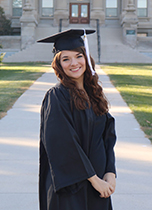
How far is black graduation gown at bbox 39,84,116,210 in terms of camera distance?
243 centimetres

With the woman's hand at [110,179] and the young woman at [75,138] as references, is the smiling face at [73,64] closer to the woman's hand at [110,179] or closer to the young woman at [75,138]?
the young woman at [75,138]

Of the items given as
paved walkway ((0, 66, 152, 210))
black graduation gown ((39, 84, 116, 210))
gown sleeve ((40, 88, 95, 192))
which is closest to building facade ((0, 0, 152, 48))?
paved walkway ((0, 66, 152, 210))

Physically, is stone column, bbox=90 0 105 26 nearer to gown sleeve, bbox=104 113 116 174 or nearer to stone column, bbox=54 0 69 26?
stone column, bbox=54 0 69 26

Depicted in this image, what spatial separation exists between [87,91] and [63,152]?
1.92 ft

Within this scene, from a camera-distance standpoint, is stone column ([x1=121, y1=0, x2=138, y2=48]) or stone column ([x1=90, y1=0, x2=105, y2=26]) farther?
stone column ([x1=90, y1=0, x2=105, y2=26])

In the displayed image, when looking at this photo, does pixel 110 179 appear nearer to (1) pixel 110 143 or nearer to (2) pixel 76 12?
(1) pixel 110 143

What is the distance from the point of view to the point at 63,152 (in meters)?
2.43

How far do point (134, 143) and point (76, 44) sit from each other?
4.31m

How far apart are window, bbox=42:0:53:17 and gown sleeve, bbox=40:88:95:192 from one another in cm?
3770

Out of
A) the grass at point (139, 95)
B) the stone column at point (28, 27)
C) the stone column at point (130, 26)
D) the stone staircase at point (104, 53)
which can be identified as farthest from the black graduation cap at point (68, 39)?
the stone column at point (28, 27)

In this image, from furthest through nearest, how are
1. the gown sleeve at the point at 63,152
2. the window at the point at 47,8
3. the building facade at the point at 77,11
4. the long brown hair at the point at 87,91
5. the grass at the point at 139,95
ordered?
the window at the point at 47,8 < the building facade at the point at 77,11 < the grass at the point at 139,95 < the long brown hair at the point at 87,91 < the gown sleeve at the point at 63,152

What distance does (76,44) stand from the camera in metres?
2.72

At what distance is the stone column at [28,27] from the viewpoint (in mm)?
33938

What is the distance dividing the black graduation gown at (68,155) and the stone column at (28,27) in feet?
105
